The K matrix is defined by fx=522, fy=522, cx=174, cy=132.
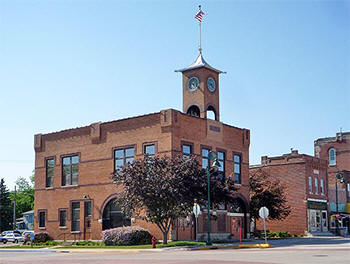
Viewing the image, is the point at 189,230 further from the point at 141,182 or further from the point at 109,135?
the point at 109,135

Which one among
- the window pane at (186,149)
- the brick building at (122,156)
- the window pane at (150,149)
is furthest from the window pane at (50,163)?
the window pane at (186,149)

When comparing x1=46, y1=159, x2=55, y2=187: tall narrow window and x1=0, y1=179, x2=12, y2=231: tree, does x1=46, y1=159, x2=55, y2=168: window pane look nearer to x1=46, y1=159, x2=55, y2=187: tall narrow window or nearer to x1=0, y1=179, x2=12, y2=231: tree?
x1=46, y1=159, x2=55, y2=187: tall narrow window

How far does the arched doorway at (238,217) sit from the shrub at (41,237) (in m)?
17.0

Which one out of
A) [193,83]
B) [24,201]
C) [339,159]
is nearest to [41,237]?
[193,83]

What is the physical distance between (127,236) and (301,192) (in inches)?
1074

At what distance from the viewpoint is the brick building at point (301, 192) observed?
5891cm

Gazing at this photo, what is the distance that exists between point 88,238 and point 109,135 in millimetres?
9234

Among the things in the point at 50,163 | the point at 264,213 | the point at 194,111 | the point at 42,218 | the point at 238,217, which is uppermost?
the point at 194,111

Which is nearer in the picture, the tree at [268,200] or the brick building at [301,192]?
the tree at [268,200]

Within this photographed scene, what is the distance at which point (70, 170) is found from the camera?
48.7 m

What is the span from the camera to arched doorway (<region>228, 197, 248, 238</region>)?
46469 millimetres

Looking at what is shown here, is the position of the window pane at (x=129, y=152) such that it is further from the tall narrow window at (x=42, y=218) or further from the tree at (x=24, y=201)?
the tree at (x=24, y=201)

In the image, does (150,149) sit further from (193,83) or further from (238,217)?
(238,217)

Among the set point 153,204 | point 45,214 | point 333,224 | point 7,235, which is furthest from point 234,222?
point 7,235
